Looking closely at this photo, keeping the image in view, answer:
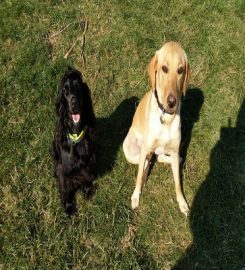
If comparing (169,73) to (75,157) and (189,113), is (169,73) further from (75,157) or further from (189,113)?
(189,113)

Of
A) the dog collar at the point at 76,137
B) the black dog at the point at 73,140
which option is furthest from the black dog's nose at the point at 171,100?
the dog collar at the point at 76,137

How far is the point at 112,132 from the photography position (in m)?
6.13

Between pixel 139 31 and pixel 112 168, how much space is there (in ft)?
8.19

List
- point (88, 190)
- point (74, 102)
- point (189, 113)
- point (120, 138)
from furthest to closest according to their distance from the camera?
1. point (189, 113)
2. point (120, 138)
3. point (88, 190)
4. point (74, 102)

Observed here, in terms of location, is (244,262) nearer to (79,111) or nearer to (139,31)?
(79,111)

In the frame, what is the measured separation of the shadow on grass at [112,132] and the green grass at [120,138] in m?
0.01

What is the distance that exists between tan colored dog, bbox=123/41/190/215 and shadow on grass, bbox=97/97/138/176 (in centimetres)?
31

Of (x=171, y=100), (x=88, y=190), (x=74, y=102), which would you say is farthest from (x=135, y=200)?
(x=74, y=102)

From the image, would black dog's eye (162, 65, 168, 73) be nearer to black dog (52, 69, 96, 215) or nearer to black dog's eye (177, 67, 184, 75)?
black dog's eye (177, 67, 184, 75)

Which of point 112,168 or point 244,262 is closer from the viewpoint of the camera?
point 244,262

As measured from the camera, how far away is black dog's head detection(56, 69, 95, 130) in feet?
14.0

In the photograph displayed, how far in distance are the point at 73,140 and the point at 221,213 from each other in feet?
6.55

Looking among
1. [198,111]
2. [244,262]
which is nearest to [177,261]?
[244,262]

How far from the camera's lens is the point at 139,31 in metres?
7.09
